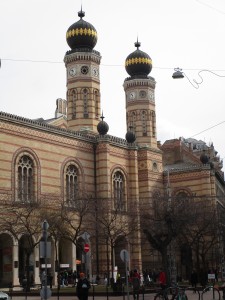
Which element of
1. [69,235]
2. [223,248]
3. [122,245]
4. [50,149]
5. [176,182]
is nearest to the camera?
[69,235]

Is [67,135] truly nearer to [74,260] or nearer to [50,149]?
[50,149]

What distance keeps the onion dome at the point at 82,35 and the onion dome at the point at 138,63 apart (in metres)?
6.64

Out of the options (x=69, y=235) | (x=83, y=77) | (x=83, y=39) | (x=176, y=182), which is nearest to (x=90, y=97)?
(x=83, y=77)

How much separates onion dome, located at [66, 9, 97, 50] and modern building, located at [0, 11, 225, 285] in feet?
0.29

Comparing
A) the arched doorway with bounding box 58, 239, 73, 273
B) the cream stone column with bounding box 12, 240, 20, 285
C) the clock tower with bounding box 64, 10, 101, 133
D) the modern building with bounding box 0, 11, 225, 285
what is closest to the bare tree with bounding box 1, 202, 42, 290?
the modern building with bounding box 0, 11, 225, 285

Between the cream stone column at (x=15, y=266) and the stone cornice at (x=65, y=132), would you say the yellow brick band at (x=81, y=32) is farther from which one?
the cream stone column at (x=15, y=266)

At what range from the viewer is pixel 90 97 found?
50781 mm

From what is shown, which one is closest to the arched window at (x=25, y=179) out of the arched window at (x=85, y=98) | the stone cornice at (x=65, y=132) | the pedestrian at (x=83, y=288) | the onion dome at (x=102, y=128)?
the stone cornice at (x=65, y=132)

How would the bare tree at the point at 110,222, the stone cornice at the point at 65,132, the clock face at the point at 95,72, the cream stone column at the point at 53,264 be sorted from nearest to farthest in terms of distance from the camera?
the bare tree at the point at 110,222 < the stone cornice at the point at 65,132 < the cream stone column at the point at 53,264 < the clock face at the point at 95,72

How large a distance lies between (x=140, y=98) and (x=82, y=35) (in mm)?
9477

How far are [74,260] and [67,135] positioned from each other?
376 inches

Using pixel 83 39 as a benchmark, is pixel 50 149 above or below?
below

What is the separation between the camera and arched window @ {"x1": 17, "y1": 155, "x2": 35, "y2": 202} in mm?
39950

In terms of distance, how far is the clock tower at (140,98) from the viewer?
185 ft
